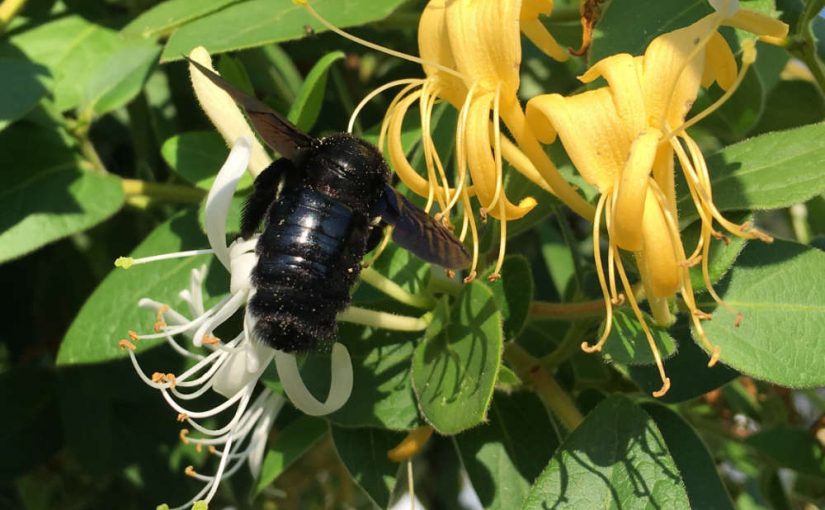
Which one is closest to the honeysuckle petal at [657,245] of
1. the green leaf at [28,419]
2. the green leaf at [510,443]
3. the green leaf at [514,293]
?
the green leaf at [514,293]

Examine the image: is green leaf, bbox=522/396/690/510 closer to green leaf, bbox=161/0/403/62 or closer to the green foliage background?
the green foliage background

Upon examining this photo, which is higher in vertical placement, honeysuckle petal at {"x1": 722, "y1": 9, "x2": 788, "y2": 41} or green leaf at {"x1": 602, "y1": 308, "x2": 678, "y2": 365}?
honeysuckle petal at {"x1": 722, "y1": 9, "x2": 788, "y2": 41}

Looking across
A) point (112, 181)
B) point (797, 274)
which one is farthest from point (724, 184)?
point (112, 181)

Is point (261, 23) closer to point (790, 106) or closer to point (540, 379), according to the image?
point (540, 379)

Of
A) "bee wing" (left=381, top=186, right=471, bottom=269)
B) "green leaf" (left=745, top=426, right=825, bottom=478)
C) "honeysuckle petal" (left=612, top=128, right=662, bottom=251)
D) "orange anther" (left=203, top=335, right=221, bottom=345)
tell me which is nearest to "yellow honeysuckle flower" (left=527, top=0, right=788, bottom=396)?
"honeysuckle petal" (left=612, top=128, right=662, bottom=251)

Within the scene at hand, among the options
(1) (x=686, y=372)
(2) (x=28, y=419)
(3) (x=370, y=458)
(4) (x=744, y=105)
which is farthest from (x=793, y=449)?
(2) (x=28, y=419)

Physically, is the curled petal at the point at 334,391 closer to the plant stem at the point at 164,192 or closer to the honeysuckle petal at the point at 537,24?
the honeysuckle petal at the point at 537,24
